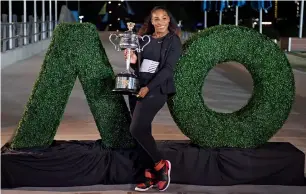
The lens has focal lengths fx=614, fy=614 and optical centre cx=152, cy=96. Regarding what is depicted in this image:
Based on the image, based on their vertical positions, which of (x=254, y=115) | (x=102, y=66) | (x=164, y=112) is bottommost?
(x=164, y=112)

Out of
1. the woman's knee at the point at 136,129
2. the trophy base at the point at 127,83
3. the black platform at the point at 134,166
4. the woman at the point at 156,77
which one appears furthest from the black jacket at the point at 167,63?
the black platform at the point at 134,166

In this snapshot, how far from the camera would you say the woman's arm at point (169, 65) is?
16.6 feet

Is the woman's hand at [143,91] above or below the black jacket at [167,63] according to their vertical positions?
below

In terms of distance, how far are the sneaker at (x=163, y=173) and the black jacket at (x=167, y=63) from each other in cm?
63

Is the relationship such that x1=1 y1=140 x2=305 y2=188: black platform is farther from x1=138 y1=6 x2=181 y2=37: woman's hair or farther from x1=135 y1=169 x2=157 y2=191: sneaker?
x1=138 y1=6 x2=181 y2=37: woman's hair

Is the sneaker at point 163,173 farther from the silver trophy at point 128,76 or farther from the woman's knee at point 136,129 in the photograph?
the silver trophy at point 128,76

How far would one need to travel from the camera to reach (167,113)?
32.6ft

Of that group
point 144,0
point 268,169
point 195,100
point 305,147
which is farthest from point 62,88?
point 144,0

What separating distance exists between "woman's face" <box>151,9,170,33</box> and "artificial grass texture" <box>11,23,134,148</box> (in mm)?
662

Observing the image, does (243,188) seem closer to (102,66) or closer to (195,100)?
(195,100)

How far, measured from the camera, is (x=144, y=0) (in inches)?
2648

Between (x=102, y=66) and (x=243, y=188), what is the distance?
1700 mm

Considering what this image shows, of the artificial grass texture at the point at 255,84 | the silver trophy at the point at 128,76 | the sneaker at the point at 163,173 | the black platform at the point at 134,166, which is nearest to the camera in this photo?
the silver trophy at the point at 128,76

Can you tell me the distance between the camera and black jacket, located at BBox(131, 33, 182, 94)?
5066 mm
